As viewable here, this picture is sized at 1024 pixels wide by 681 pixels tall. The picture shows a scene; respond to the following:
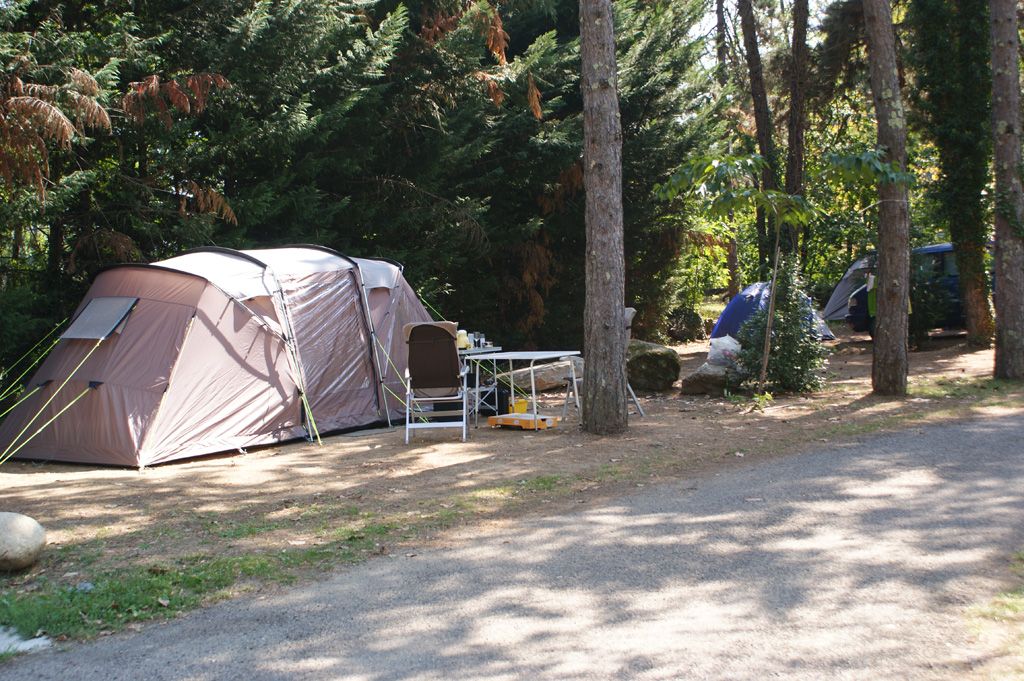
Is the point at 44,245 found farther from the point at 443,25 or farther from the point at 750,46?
the point at 750,46

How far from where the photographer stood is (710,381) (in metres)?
12.2

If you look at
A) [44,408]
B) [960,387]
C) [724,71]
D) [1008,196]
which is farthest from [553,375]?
[724,71]

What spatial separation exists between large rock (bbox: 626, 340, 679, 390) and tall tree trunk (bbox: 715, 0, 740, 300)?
11.1 metres

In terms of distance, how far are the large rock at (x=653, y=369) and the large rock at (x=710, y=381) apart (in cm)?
51

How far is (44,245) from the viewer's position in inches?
477

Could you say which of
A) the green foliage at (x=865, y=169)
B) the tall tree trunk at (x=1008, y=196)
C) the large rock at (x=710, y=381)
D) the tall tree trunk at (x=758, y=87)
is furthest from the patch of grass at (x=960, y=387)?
the tall tree trunk at (x=758, y=87)

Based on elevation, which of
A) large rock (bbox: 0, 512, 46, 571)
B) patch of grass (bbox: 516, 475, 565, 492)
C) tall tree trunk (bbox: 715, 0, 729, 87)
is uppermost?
tall tree trunk (bbox: 715, 0, 729, 87)

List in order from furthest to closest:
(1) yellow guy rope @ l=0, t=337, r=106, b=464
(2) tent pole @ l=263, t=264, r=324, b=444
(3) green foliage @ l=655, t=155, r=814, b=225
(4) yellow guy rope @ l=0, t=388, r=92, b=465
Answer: (3) green foliage @ l=655, t=155, r=814, b=225 → (2) tent pole @ l=263, t=264, r=324, b=444 → (1) yellow guy rope @ l=0, t=337, r=106, b=464 → (4) yellow guy rope @ l=0, t=388, r=92, b=465

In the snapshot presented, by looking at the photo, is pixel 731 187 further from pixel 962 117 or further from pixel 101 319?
pixel 962 117

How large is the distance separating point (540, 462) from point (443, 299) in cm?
857

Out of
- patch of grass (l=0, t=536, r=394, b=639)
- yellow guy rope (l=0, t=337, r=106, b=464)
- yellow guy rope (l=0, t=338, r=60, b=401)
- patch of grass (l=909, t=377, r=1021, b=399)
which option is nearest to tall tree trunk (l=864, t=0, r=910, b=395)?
patch of grass (l=909, t=377, r=1021, b=399)

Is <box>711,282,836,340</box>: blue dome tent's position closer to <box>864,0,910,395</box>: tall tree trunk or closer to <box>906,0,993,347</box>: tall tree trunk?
<box>906,0,993,347</box>: tall tree trunk

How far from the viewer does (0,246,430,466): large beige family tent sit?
8539 mm

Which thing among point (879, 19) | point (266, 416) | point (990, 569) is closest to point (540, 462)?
point (266, 416)
